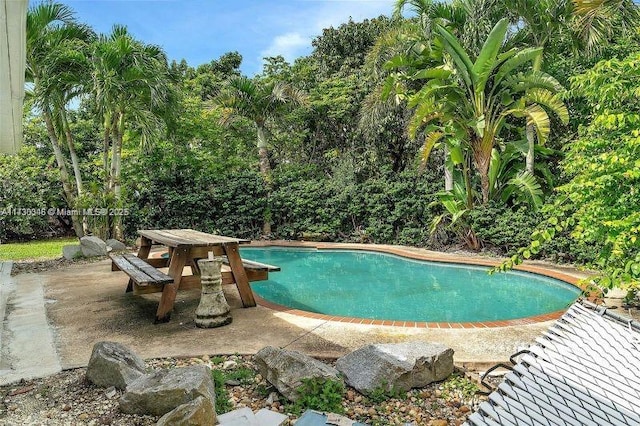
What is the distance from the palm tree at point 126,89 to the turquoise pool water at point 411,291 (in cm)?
484

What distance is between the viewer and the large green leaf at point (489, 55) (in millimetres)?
8956

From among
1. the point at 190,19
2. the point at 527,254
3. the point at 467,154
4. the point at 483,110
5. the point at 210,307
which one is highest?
the point at 190,19

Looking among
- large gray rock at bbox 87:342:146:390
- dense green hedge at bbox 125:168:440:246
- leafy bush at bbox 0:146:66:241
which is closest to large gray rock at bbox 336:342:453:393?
large gray rock at bbox 87:342:146:390

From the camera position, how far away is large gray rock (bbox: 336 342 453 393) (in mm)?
2779

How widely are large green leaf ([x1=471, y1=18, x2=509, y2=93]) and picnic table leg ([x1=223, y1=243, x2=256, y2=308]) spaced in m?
7.17

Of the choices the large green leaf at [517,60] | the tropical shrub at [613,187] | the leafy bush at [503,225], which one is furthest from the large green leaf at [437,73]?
the tropical shrub at [613,187]

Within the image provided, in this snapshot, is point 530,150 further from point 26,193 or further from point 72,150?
point 26,193

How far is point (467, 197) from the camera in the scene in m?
10.4

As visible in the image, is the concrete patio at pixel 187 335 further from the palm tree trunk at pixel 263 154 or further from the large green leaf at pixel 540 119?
the palm tree trunk at pixel 263 154

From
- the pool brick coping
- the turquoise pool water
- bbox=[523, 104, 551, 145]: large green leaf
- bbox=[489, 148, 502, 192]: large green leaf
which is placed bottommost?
the turquoise pool water

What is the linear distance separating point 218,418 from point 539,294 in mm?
5742

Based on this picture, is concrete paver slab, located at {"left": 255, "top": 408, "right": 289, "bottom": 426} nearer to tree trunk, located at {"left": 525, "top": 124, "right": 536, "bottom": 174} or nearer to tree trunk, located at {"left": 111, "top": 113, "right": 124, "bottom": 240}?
tree trunk, located at {"left": 525, "top": 124, "right": 536, "bottom": 174}

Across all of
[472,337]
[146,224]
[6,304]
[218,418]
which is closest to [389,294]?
[472,337]

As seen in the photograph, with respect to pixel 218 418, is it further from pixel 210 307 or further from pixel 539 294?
pixel 539 294
